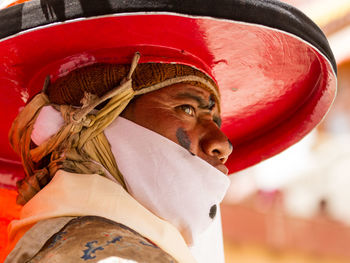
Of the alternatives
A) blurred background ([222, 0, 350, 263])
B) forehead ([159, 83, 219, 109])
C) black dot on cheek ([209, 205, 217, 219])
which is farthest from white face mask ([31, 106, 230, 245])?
blurred background ([222, 0, 350, 263])

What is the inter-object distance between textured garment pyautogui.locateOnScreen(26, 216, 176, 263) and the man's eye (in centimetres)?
48

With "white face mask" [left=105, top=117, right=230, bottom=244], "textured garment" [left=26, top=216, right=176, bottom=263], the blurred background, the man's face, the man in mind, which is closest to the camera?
"textured garment" [left=26, top=216, right=176, bottom=263]

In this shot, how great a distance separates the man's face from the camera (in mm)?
1771

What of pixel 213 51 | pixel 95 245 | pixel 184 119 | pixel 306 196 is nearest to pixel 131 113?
pixel 184 119

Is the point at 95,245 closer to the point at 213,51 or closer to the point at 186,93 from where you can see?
the point at 186,93

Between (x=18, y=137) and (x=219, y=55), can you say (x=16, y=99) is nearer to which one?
(x=18, y=137)

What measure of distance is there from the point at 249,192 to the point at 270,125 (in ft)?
26.2

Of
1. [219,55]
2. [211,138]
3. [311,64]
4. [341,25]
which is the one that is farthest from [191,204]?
[341,25]

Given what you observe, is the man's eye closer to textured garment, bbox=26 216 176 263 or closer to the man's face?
the man's face

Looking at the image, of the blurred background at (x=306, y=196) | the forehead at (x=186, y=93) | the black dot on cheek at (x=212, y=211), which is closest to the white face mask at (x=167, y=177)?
the black dot on cheek at (x=212, y=211)

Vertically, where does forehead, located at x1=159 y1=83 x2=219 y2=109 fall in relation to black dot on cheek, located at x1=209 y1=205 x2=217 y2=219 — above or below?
above

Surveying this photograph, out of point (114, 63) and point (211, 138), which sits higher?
point (114, 63)

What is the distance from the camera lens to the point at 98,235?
139 cm

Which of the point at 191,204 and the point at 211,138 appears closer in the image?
the point at 191,204
